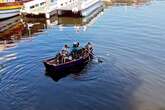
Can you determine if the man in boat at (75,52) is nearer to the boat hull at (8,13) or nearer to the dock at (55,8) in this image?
the dock at (55,8)

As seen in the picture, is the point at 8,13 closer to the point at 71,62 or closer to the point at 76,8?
the point at 76,8

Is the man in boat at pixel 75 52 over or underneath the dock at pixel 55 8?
underneath

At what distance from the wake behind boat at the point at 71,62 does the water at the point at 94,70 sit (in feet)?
2.90

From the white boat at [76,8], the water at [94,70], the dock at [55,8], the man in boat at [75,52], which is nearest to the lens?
the water at [94,70]

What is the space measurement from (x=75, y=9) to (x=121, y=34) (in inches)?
751

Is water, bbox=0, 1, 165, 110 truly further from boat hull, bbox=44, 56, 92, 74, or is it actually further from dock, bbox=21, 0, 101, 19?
dock, bbox=21, 0, 101, 19

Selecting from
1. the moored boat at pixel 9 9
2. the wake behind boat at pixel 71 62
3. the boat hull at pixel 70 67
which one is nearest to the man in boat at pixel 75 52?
the wake behind boat at pixel 71 62

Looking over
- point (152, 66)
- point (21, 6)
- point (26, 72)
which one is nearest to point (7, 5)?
point (21, 6)

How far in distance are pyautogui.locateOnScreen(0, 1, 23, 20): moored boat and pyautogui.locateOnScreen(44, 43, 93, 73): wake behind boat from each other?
30687 millimetres

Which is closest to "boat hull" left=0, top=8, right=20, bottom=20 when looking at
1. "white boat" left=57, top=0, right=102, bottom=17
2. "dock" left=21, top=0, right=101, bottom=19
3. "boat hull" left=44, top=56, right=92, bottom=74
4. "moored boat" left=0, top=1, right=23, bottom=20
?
"moored boat" left=0, top=1, right=23, bottom=20

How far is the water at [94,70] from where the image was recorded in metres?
29.4

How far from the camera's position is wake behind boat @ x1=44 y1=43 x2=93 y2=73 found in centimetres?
3534

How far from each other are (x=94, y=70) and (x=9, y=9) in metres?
34.5

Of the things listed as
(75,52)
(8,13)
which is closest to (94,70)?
(75,52)
